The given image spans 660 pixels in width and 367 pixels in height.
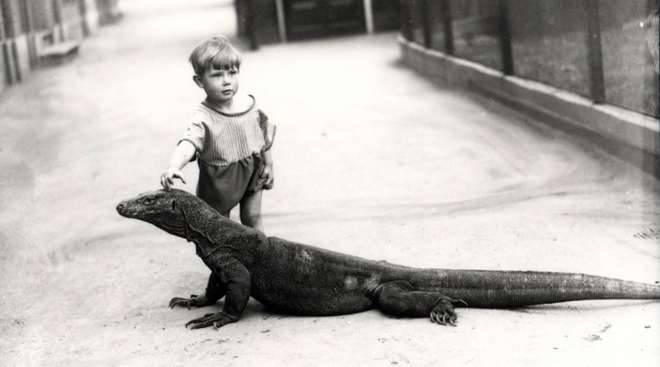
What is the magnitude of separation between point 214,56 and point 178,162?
0.54m

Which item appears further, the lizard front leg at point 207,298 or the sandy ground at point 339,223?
the lizard front leg at point 207,298

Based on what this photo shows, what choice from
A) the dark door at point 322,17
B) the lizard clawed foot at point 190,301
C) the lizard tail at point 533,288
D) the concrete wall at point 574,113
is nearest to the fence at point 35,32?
the dark door at point 322,17

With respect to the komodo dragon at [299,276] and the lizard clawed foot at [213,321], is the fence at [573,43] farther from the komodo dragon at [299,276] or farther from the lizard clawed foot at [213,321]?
the lizard clawed foot at [213,321]

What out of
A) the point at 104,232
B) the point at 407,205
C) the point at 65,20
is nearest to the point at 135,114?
the point at 104,232

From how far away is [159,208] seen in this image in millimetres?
4633

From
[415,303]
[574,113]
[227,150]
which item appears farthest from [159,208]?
[574,113]

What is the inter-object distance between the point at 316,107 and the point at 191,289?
5.84 m

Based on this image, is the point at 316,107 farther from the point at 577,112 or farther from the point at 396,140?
the point at 577,112

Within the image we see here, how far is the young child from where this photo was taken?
467 cm

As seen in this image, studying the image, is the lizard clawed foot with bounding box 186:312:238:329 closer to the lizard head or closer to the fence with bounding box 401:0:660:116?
the lizard head

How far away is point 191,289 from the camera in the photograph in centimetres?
539

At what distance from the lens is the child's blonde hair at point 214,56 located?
4.63m

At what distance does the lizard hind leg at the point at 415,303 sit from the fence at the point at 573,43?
2.93 m

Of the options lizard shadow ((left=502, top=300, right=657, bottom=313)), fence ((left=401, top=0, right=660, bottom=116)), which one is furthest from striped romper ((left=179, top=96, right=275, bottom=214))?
fence ((left=401, top=0, right=660, bottom=116))
